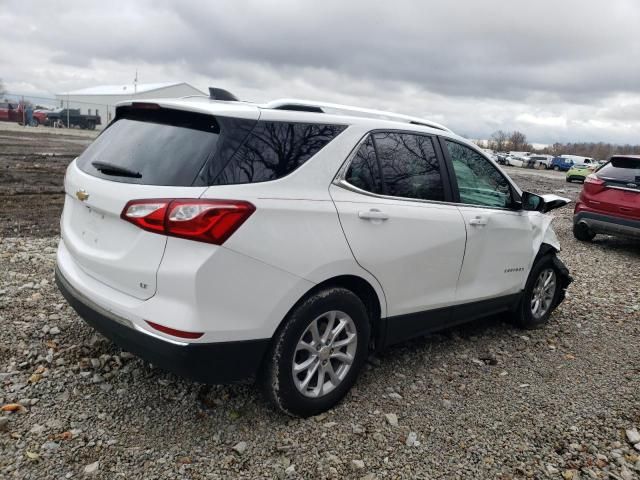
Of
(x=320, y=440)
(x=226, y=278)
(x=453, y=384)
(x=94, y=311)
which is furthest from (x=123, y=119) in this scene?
(x=453, y=384)

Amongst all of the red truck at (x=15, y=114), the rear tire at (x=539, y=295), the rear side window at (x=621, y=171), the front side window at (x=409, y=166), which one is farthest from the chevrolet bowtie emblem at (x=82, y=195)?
the red truck at (x=15, y=114)

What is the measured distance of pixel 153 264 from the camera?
2.54 metres

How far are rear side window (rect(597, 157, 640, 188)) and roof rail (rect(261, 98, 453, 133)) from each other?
5.90 m

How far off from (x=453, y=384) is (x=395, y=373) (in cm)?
42

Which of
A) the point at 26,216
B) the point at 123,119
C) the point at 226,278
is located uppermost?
the point at 123,119

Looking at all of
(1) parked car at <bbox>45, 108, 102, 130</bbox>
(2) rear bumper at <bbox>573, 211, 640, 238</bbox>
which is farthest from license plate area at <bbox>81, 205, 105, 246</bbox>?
(1) parked car at <bbox>45, 108, 102, 130</bbox>

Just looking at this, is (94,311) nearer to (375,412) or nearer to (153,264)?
(153,264)

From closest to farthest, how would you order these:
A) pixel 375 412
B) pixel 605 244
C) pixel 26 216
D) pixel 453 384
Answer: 1. pixel 375 412
2. pixel 453 384
3. pixel 26 216
4. pixel 605 244

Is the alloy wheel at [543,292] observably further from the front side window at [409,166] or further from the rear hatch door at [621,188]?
the rear hatch door at [621,188]

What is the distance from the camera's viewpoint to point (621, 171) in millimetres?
8688

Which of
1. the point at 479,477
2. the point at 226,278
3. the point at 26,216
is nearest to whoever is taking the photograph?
the point at 226,278

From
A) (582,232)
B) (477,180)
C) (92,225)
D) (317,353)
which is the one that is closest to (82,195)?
(92,225)

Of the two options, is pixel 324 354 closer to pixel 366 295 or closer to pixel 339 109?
pixel 366 295

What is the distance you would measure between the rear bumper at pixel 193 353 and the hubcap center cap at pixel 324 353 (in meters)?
0.41
